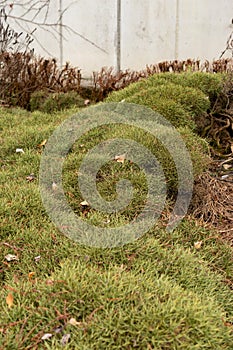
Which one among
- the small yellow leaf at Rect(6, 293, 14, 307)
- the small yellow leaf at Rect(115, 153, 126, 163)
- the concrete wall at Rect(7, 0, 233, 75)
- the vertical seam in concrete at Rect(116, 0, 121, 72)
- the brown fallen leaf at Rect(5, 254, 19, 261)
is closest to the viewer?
the small yellow leaf at Rect(6, 293, 14, 307)

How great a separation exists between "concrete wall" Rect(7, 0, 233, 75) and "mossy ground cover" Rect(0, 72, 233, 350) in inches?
131

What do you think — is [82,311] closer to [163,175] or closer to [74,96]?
[163,175]

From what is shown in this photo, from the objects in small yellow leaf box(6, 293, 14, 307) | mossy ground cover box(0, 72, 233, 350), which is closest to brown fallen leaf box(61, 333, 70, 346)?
mossy ground cover box(0, 72, 233, 350)

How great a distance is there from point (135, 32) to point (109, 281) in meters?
5.24

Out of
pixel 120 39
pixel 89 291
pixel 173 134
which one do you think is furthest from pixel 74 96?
pixel 89 291

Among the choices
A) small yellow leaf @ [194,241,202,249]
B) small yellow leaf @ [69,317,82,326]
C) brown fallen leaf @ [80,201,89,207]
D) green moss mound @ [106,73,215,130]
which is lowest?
small yellow leaf @ [194,241,202,249]

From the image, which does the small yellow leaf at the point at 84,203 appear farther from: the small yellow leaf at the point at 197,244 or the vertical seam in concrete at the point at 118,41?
the vertical seam in concrete at the point at 118,41

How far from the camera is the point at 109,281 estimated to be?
6.61ft

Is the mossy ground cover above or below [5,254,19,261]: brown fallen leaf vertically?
above

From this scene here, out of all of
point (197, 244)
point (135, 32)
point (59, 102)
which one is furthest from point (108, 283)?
point (135, 32)

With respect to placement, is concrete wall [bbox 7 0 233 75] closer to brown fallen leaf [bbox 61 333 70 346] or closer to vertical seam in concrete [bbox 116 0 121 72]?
vertical seam in concrete [bbox 116 0 121 72]

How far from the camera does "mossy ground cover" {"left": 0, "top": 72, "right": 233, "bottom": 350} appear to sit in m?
1.82

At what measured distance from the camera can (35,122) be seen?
4738 millimetres

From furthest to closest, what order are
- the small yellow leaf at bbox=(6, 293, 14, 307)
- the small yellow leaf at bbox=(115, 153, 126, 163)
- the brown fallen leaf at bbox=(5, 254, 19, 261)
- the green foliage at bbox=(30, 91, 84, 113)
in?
the green foliage at bbox=(30, 91, 84, 113), the small yellow leaf at bbox=(115, 153, 126, 163), the brown fallen leaf at bbox=(5, 254, 19, 261), the small yellow leaf at bbox=(6, 293, 14, 307)
